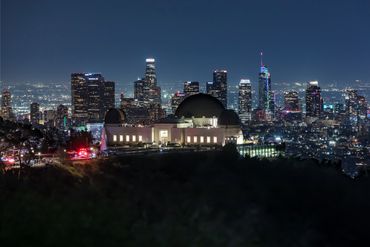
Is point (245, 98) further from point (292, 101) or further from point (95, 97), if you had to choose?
point (95, 97)

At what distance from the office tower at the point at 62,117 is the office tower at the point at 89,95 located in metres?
2.16

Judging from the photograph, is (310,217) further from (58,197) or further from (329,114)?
(329,114)

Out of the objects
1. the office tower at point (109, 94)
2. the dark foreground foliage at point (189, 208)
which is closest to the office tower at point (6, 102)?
the office tower at point (109, 94)

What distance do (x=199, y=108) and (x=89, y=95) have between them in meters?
92.2

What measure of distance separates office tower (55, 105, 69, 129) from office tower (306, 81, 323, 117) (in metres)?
72.4

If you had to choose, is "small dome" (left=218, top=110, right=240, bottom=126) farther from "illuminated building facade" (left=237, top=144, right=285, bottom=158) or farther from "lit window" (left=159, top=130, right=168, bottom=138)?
"lit window" (left=159, top=130, right=168, bottom=138)

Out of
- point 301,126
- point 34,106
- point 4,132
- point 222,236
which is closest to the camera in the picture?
point 222,236

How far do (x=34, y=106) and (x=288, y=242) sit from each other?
14200 cm

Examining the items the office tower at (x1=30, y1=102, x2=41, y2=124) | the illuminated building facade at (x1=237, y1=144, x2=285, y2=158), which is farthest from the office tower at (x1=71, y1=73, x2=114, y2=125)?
the illuminated building facade at (x1=237, y1=144, x2=285, y2=158)

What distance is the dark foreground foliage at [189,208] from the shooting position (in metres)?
10.3

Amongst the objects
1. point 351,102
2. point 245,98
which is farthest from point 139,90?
point 351,102

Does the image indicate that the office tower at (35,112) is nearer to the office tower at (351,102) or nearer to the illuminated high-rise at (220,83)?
the illuminated high-rise at (220,83)

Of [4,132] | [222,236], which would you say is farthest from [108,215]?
[4,132]

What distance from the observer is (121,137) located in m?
64.1
